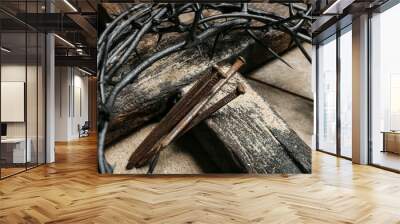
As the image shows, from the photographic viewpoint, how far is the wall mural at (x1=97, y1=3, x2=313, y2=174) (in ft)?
20.3

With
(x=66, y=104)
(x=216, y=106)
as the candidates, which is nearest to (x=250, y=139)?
(x=216, y=106)

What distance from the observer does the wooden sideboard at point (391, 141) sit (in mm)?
7084

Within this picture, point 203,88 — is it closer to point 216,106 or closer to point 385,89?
point 216,106

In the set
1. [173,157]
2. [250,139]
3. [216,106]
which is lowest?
[173,157]

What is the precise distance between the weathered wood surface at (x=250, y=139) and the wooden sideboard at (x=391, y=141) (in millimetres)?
2028

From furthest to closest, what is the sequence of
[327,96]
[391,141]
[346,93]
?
[327,96] < [346,93] < [391,141]

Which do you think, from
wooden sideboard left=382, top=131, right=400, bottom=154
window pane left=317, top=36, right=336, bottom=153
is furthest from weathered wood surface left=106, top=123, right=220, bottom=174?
window pane left=317, top=36, right=336, bottom=153

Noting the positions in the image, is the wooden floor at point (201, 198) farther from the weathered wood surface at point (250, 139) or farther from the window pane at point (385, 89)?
the window pane at point (385, 89)

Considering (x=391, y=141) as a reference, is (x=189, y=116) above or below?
above

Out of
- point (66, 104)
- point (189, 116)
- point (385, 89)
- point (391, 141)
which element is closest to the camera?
point (189, 116)

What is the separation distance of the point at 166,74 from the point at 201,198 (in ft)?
7.81

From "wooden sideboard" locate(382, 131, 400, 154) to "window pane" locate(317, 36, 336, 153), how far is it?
233 cm

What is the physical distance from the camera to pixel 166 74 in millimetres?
6262

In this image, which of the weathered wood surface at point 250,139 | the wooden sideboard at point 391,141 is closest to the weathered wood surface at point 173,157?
the weathered wood surface at point 250,139
